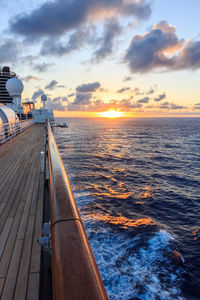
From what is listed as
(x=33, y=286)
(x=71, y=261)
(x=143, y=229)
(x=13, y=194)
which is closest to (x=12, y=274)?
(x=33, y=286)

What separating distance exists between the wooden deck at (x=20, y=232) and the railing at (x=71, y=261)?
1.74 m

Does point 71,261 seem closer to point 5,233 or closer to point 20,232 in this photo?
point 20,232

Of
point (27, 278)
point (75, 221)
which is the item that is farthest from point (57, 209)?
point (27, 278)

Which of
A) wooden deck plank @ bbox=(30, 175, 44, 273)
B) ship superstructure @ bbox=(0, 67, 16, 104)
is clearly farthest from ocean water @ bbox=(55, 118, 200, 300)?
ship superstructure @ bbox=(0, 67, 16, 104)

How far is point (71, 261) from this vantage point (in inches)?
35.3

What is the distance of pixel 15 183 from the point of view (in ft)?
19.4

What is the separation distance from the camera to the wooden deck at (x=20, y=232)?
2402mm

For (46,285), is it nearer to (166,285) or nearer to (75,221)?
(75,221)

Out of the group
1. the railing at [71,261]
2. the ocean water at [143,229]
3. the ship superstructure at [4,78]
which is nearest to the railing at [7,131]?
the ocean water at [143,229]

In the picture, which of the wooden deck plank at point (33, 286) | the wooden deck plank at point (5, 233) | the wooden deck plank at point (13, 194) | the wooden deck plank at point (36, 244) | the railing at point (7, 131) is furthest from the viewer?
the railing at point (7, 131)

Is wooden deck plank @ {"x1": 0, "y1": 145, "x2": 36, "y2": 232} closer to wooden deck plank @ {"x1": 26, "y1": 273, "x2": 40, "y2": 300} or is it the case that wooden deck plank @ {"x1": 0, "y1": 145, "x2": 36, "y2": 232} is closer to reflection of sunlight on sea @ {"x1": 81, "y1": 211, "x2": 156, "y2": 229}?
wooden deck plank @ {"x1": 26, "y1": 273, "x2": 40, "y2": 300}

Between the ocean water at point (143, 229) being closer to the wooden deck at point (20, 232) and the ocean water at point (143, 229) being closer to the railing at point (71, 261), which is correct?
the wooden deck at point (20, 232)

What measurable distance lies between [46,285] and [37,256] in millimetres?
632

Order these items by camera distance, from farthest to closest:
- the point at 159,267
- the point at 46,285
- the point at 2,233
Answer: the point at 159,267, the point at 2,233, the point at 46,285
